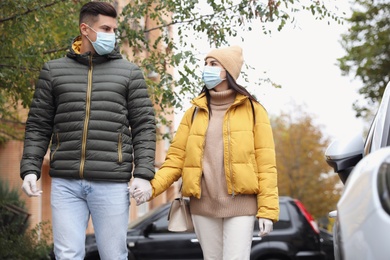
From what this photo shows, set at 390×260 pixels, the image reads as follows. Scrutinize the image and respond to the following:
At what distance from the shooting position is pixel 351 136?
17.5 feet

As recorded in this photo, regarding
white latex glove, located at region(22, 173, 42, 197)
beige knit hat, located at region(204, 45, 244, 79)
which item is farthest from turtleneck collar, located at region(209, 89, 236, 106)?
white latex glove, located at region(22, 173, 42, 197)

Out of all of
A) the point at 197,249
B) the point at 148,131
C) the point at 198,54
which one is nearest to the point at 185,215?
the point at 148,131

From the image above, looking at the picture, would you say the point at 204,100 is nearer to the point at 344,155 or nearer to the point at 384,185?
the point at 344,155

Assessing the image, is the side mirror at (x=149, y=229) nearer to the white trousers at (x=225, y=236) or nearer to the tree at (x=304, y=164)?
the white trousers at (x=225, y=236)

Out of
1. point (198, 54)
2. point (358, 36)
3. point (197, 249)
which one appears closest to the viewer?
point (198, 54)

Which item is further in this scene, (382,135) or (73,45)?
(73,45)

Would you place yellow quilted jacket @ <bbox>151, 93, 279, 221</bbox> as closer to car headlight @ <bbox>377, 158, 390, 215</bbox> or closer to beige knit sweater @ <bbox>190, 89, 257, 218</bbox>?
beige knit sweater @ <bbox>190, 89, 257, 218</bbox>

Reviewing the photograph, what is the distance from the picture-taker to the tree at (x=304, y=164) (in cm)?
5688

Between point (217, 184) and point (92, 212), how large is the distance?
879mm

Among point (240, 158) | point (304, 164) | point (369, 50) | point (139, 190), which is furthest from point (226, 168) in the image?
point (304, 164)

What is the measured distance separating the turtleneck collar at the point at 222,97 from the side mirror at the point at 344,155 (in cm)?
82

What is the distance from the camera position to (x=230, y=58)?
583 centimetres

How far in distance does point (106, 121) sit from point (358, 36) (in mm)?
24764

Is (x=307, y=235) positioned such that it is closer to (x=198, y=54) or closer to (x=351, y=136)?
(x=198, y=54)
